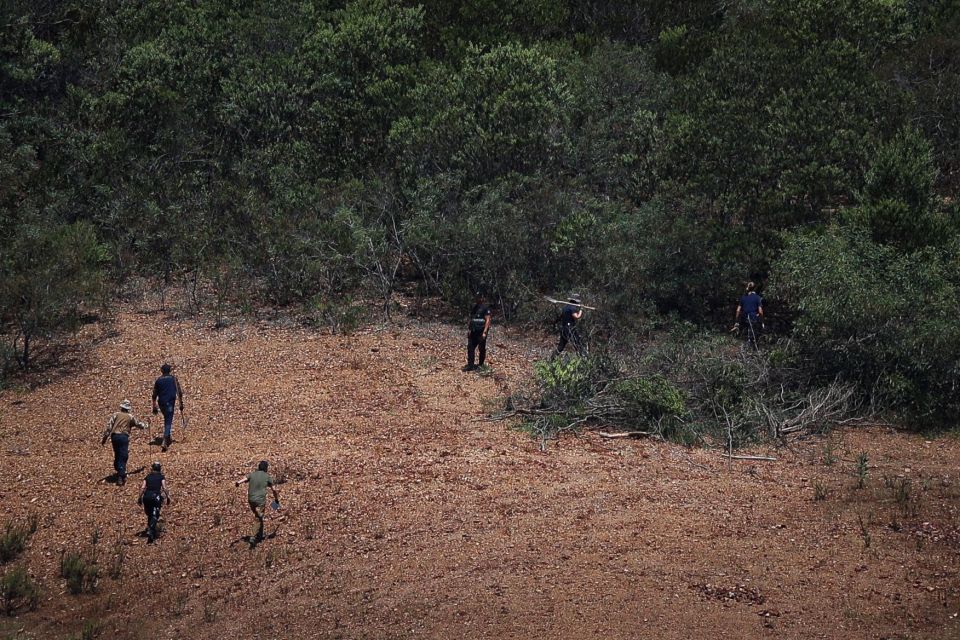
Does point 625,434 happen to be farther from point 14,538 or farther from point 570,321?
point 14,538

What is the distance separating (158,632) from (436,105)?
17002mm

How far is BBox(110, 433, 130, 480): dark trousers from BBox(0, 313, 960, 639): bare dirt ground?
0.24 meters

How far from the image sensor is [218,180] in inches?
→ 1098

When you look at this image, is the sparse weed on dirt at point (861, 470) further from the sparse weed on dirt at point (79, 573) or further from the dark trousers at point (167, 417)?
the sparse weed on dirt at point (79, 573)

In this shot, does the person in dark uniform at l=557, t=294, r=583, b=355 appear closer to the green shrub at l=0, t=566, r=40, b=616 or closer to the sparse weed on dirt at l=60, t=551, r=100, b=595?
the sparse weed on dirt at l=60, t=551, r=100, b=595

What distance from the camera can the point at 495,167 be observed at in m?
25.4

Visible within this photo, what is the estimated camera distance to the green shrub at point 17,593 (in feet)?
42.8

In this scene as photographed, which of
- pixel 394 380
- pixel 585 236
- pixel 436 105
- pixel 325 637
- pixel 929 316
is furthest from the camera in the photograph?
pixel 436 105

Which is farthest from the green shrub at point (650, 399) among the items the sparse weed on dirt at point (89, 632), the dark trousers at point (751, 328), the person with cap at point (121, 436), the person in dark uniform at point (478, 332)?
the sparse weed on dirt at point (89, 632)

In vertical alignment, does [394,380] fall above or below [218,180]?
below

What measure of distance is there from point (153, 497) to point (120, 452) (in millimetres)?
1731

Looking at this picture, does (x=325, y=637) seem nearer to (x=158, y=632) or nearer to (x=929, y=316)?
(x=158, y=632)

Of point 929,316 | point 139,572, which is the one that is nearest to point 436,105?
point 929,316

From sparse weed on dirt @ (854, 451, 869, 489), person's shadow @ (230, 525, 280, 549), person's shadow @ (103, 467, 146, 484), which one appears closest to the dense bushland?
sparse weed on dirt @ (854, 451, 869, 489)
